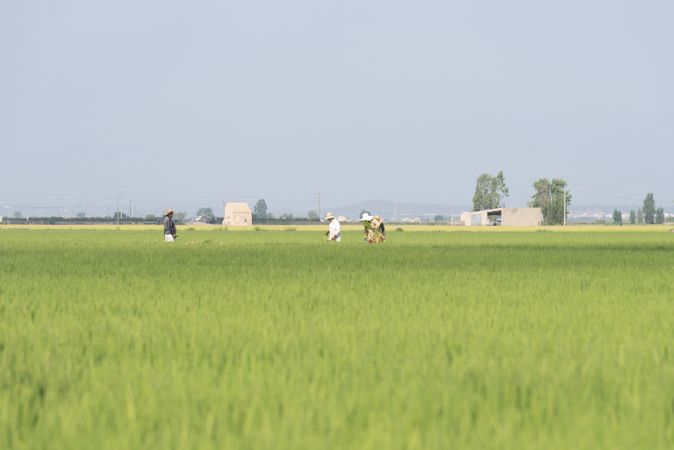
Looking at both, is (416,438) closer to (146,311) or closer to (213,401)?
(213,401)

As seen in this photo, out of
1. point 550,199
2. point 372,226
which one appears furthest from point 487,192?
point 372,226

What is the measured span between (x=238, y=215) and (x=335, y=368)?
12425 centimetres

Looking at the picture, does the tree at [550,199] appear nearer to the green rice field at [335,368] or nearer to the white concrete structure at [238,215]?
the white concrete structure at [238,215]

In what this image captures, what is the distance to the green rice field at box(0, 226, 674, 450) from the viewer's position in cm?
405

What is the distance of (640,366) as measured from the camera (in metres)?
5.75

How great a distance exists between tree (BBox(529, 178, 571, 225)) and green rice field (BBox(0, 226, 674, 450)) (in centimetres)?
15341

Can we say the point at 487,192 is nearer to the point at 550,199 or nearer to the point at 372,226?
the point at 550,199

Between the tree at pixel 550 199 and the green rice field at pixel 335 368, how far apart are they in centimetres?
15341

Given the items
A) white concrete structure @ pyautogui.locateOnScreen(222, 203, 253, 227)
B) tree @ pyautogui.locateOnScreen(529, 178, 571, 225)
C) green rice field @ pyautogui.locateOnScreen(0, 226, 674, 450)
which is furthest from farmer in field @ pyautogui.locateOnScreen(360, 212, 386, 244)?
tree @ pyautogui.locateOnScreen(529, 178, 571, 225)

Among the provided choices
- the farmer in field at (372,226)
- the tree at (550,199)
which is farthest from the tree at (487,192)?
the farmer in field at (372,226)

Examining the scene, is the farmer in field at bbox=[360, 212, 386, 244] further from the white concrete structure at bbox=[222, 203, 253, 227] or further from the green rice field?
the white concrete structure at bbox=[222, 203, 253, 227]

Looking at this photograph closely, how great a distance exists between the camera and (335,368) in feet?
18.5

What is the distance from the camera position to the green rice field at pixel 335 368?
4047 mm

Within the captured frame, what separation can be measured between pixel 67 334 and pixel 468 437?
14.1 feet
